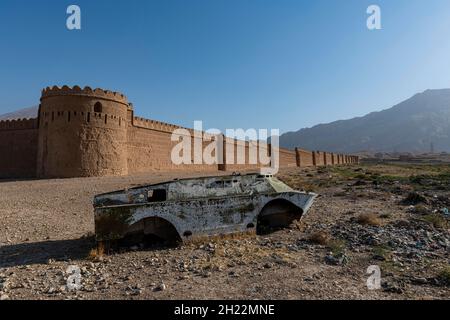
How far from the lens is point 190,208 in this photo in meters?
7.36

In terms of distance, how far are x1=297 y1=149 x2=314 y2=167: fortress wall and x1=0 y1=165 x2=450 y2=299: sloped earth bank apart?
43575mm

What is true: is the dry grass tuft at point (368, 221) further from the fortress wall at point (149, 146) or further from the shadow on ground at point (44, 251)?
the fortress wall at point (149, 146)

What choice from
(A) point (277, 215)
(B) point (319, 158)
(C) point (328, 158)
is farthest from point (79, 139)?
(C) point (328, 158)

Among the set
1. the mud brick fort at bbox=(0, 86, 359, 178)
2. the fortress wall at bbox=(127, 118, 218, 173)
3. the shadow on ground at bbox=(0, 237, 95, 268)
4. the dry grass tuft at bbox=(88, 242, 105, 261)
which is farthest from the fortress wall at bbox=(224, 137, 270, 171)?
the dry grass tuft at bbox=(88, 242, 105, 261)

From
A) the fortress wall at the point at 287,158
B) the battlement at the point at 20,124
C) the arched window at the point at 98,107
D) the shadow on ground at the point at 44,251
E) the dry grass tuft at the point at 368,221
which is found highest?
the arched window at the point at 98,107

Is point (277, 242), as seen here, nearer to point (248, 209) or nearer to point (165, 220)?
point (248, 209)

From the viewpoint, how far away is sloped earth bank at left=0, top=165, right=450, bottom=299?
495 centimetres

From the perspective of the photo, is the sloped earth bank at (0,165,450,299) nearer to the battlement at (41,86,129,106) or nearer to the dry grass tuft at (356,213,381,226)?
the dry grass tuft at (356,213,381,226)

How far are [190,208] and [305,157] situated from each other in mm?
51639

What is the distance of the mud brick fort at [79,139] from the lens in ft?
77.2

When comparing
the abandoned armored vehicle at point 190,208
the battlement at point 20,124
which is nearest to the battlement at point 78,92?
the battlement at point 20,124
